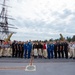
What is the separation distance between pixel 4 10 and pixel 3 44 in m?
58.3

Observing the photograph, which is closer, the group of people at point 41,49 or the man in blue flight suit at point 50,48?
the man in blue flight suit at point 50,48

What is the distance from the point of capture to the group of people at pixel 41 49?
20078mm

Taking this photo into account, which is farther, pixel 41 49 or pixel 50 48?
pixel 41 49

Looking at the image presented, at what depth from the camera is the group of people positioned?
20078mm

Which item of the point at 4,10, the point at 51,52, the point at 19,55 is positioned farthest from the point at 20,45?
the point at 4,10

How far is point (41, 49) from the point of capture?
20.5m

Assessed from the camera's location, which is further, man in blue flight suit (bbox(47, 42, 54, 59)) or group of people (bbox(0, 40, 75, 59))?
group of people (bbox(0, 40, 75, 59))

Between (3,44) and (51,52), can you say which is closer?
(51,52)

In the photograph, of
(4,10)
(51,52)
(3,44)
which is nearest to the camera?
(51,52)
